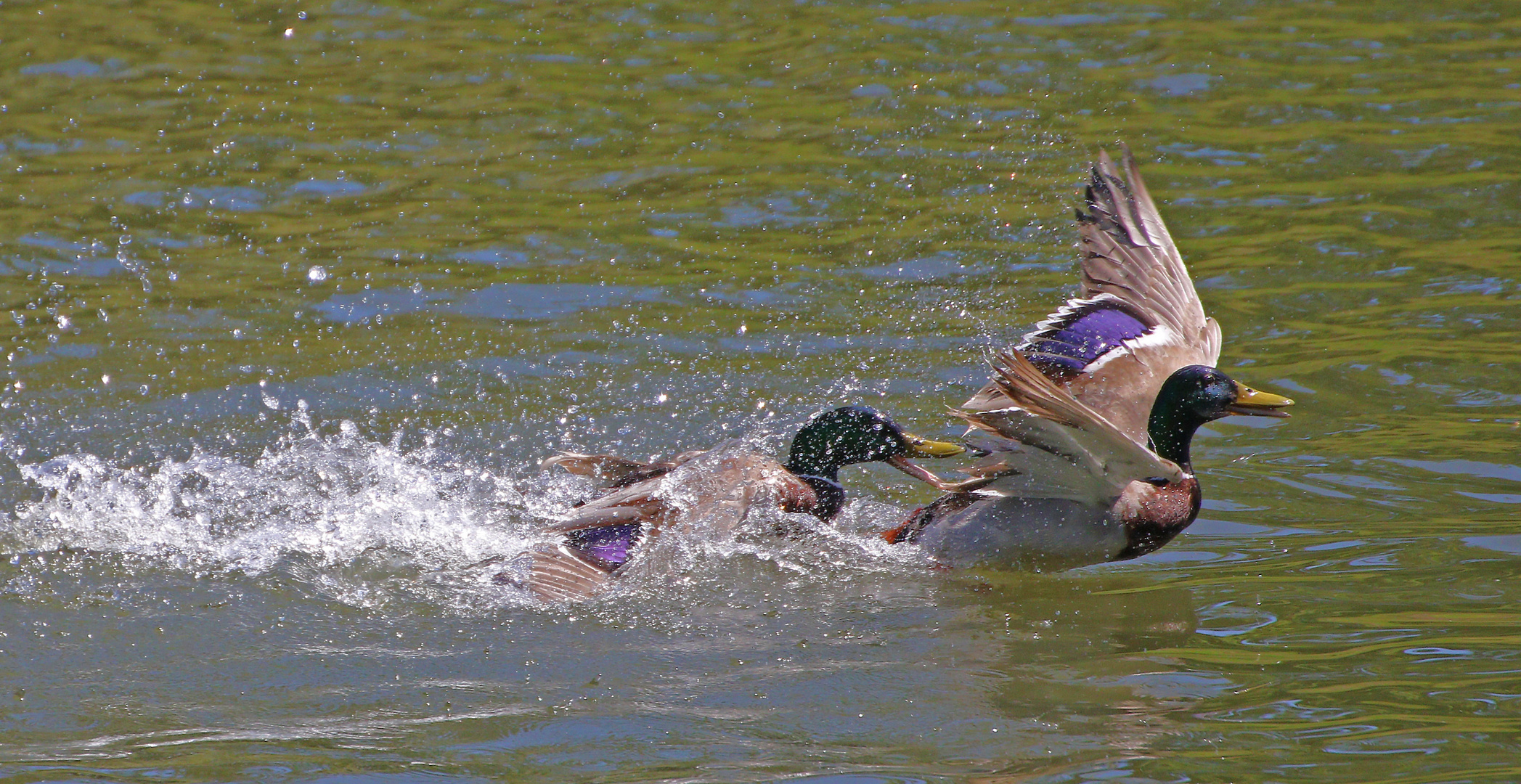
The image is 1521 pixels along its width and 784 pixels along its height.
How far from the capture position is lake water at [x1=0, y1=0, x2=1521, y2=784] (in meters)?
4.57

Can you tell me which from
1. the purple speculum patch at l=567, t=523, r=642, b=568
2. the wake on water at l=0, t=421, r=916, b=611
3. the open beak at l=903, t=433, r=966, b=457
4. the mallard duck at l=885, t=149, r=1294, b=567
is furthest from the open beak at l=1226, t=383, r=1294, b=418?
the purple speculum patch at l=567, t=523, r=642, b=568

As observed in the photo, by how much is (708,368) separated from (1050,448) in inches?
88.5

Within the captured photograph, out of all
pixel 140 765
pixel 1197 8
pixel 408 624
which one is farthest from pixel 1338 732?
pixel 1197 8

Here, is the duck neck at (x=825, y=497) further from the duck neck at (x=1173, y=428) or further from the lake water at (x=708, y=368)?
the duck neck at (x=1173, y=428)

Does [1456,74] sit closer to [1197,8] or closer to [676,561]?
[1197,8]

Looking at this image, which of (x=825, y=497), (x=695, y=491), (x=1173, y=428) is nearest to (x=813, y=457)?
(x=825, y=497)

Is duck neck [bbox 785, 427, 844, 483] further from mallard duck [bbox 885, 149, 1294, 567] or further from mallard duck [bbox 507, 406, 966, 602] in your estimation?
mallard duck [bbox 885, 149, 1294, 567]

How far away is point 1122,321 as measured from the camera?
652 cm

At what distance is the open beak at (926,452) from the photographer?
19.5 ft

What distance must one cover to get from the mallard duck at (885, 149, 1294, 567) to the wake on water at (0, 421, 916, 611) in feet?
1.28

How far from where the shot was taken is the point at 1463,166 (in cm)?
938

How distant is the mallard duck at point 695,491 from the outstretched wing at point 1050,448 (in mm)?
297

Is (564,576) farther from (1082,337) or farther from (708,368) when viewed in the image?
(1082,337)

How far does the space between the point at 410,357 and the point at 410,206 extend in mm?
2095
